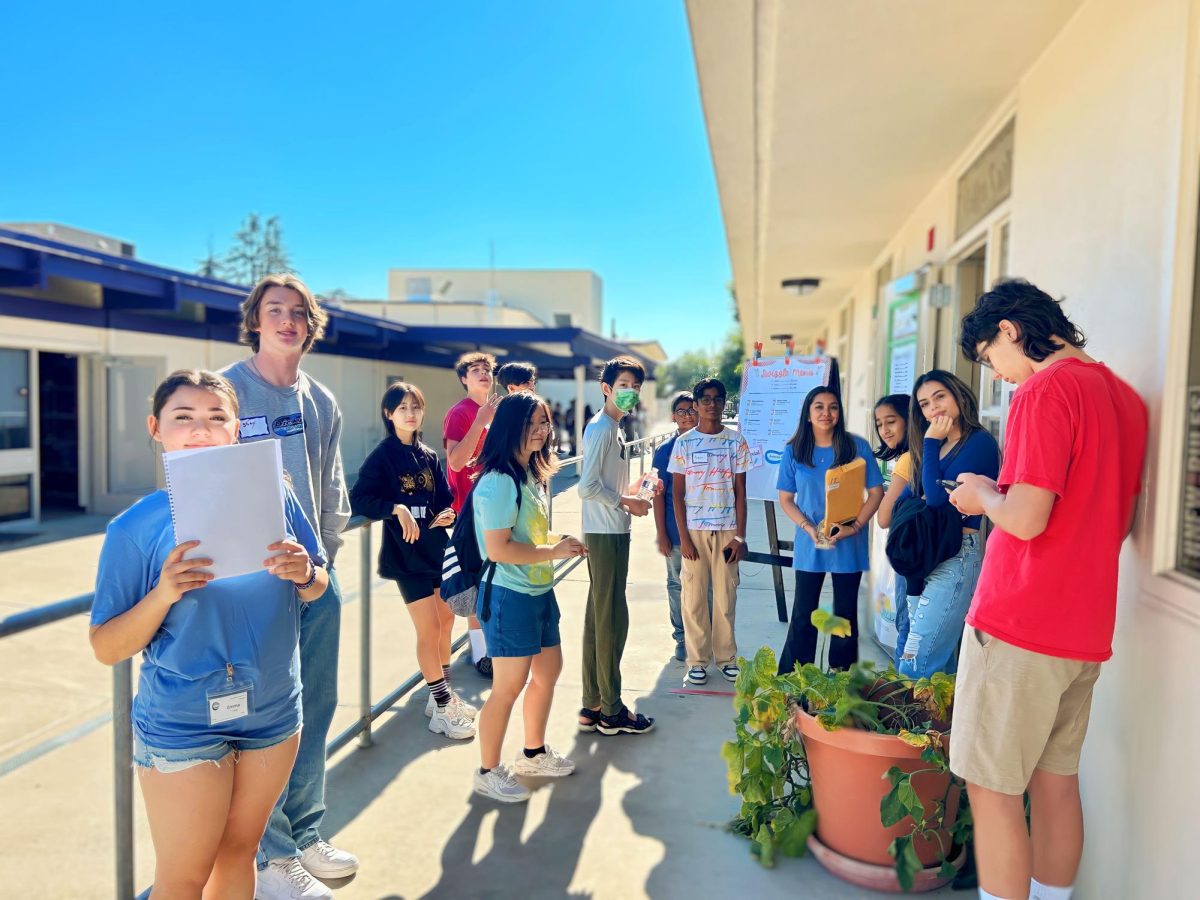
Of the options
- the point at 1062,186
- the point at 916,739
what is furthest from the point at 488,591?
the point at 1062,186

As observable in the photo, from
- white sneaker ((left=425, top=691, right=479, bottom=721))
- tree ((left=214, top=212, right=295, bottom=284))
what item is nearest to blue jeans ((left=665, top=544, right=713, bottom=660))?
white sneaker ((left=425, top=691, right=479, bottom=721))

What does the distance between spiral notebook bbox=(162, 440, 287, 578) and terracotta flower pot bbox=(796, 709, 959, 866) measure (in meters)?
1.72

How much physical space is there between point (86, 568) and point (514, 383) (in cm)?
588

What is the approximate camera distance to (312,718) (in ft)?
8.01

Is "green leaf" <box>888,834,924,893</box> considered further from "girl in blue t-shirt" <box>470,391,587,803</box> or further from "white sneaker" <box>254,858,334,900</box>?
"white sneaker" <box>254,858,334,900</box>

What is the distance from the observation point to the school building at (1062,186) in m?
1.89

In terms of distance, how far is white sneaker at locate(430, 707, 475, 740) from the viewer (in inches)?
136

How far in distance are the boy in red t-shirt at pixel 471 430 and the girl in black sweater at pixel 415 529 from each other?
38 centimetres

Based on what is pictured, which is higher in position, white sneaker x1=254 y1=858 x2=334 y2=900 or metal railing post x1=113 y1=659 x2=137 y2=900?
metal railing post x1=113 y1=659 x2=137 y2=900

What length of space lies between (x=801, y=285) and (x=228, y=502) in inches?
320

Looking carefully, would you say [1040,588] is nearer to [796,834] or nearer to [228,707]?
[796,834]

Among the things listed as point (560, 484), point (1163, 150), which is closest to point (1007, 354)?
point (1163, 150)

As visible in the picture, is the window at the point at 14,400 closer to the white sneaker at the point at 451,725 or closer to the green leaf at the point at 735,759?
the white sneaker at the point at 451,725

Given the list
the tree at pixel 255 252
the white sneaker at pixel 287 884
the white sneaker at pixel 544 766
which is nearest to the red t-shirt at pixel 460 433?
the white sneaker at pixel 544 766
